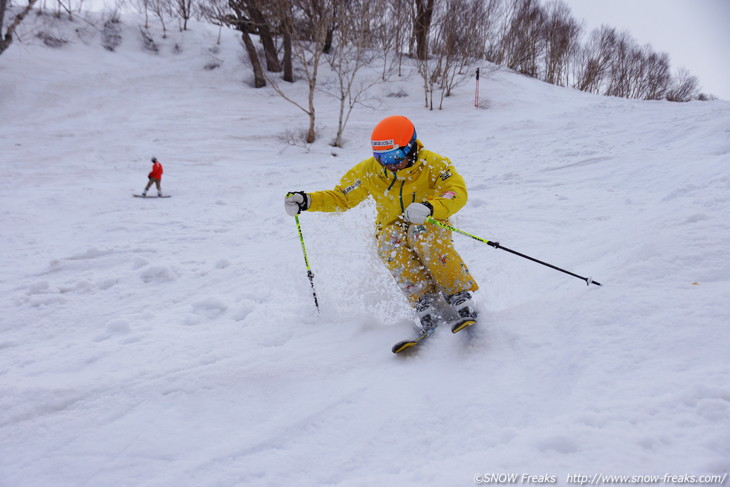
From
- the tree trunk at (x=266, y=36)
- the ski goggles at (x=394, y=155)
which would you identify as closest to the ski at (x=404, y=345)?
the ski goggles at (x=394, y=155)

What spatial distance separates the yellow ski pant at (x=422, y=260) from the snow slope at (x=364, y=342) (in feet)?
1.12

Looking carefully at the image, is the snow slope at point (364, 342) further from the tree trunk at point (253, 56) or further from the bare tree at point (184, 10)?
the bare tree at point (184, 10)

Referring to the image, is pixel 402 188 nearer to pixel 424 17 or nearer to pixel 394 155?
pixel 394 155

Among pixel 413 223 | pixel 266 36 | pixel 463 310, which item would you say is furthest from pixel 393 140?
pixel 266 36

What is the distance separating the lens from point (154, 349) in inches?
122

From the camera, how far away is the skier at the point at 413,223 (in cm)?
293

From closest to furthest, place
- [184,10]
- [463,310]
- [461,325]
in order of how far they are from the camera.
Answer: [461,325] < [463,310] < [184,10]

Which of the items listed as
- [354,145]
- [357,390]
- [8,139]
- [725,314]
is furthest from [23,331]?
[8,139]

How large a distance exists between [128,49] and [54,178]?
57.3 feet

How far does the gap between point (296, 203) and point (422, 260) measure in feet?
3.82

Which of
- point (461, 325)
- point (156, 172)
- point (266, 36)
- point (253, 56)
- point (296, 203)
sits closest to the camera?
point (461, 325)

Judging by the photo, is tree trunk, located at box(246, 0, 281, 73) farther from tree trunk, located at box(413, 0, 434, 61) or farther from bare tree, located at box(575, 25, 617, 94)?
bare tree, located at box(575, 25, 617, 94)

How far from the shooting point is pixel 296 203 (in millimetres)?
3355

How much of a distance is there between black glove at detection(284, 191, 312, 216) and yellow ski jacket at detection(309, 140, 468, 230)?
0.05m
